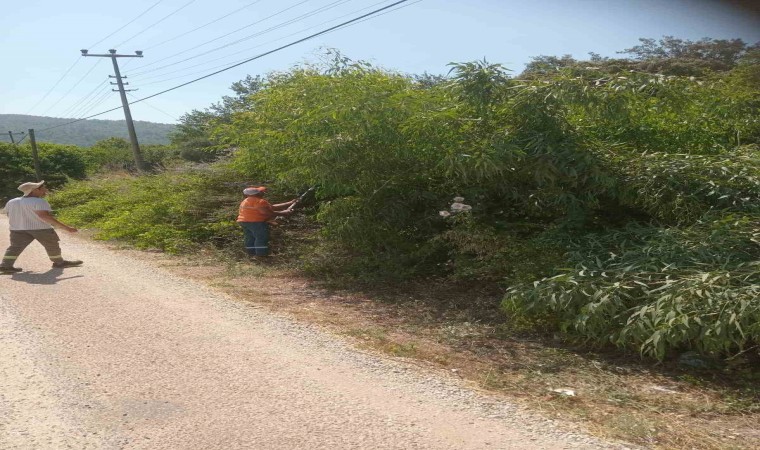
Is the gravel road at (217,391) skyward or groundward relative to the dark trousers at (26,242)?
groundward

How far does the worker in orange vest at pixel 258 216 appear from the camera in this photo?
33.2 feet

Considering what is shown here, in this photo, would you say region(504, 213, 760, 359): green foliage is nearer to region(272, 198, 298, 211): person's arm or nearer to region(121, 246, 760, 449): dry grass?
region(121, 246, 760, 449): dry grass

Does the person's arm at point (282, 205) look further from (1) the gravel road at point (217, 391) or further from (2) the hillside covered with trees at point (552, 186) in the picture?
(1) the gravel road at point (217, 391)

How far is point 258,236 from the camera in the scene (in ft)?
33.6

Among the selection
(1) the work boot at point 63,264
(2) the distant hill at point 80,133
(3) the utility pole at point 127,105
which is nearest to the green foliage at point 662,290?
(1) the work boot at point 63,264

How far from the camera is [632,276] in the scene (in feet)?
17.2

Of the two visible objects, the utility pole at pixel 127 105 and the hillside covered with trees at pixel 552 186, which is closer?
the hillside covered with trees at pixel 552 186

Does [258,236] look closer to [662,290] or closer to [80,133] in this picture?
[662,290]

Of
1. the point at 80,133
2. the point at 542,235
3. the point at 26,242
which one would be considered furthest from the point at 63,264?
the point at 80,133

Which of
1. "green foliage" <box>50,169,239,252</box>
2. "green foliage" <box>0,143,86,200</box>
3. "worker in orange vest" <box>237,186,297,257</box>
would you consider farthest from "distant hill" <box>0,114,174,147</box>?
"worker in orange vest" <box>237,186,297,257</box>

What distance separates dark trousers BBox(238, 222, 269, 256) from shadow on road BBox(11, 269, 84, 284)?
8.95 ft

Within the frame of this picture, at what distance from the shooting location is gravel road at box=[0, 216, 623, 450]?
347 centimetres

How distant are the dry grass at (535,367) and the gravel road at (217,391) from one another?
1.19 ft

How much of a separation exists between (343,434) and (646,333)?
2.51 m
